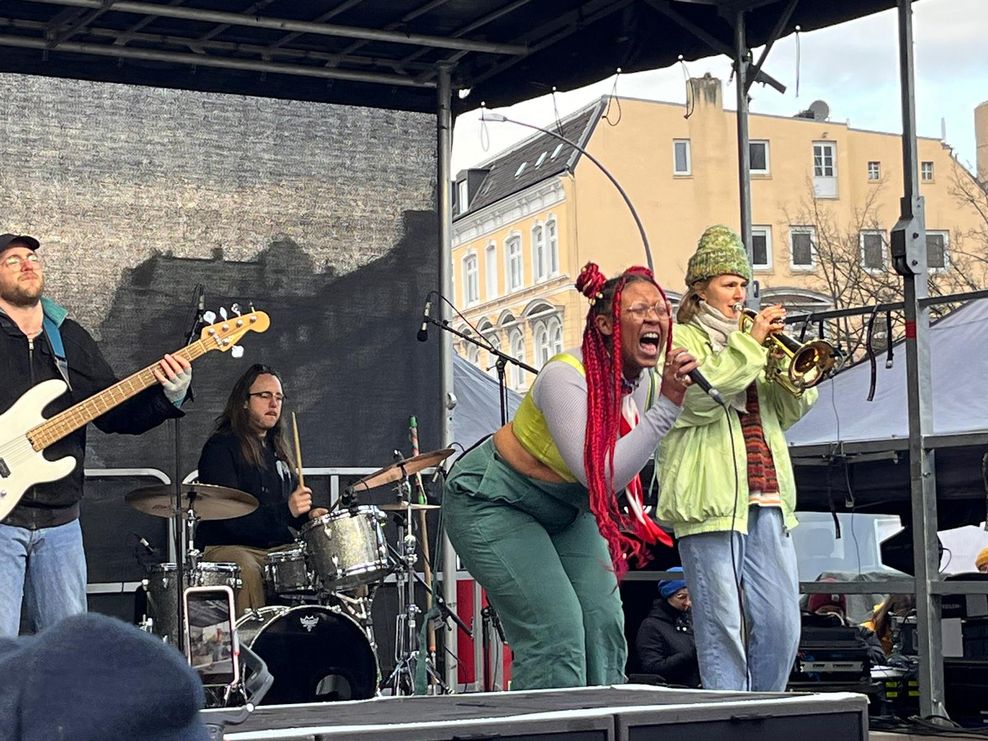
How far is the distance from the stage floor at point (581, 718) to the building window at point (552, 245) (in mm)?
56572

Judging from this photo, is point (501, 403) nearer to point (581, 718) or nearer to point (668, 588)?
point (668, 588)

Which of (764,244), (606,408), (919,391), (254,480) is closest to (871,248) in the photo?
(764,244)

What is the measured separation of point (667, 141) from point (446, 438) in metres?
50.5

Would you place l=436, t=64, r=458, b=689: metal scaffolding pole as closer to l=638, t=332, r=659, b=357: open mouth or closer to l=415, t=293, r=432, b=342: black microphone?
l=415, t=293, r=432, b=342: black microphone

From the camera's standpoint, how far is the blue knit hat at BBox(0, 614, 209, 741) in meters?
1.07

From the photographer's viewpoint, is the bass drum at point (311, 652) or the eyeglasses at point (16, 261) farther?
the bass drum at point (311, 652)

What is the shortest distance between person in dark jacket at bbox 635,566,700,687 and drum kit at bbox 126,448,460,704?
4.93 ft

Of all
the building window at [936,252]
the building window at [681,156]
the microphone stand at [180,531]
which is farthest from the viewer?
the building window at [681,156]

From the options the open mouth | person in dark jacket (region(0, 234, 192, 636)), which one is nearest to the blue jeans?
person in dark jacket (region(0, 234, 192, 636))

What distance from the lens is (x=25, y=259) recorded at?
581cm

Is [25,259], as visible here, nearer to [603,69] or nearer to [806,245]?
[603,69]

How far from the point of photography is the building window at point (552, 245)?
198ft

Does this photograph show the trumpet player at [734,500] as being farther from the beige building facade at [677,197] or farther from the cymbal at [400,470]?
the beige building facade at [677,197]

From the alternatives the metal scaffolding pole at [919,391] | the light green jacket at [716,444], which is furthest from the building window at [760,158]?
the light green jacket at [716,444]
